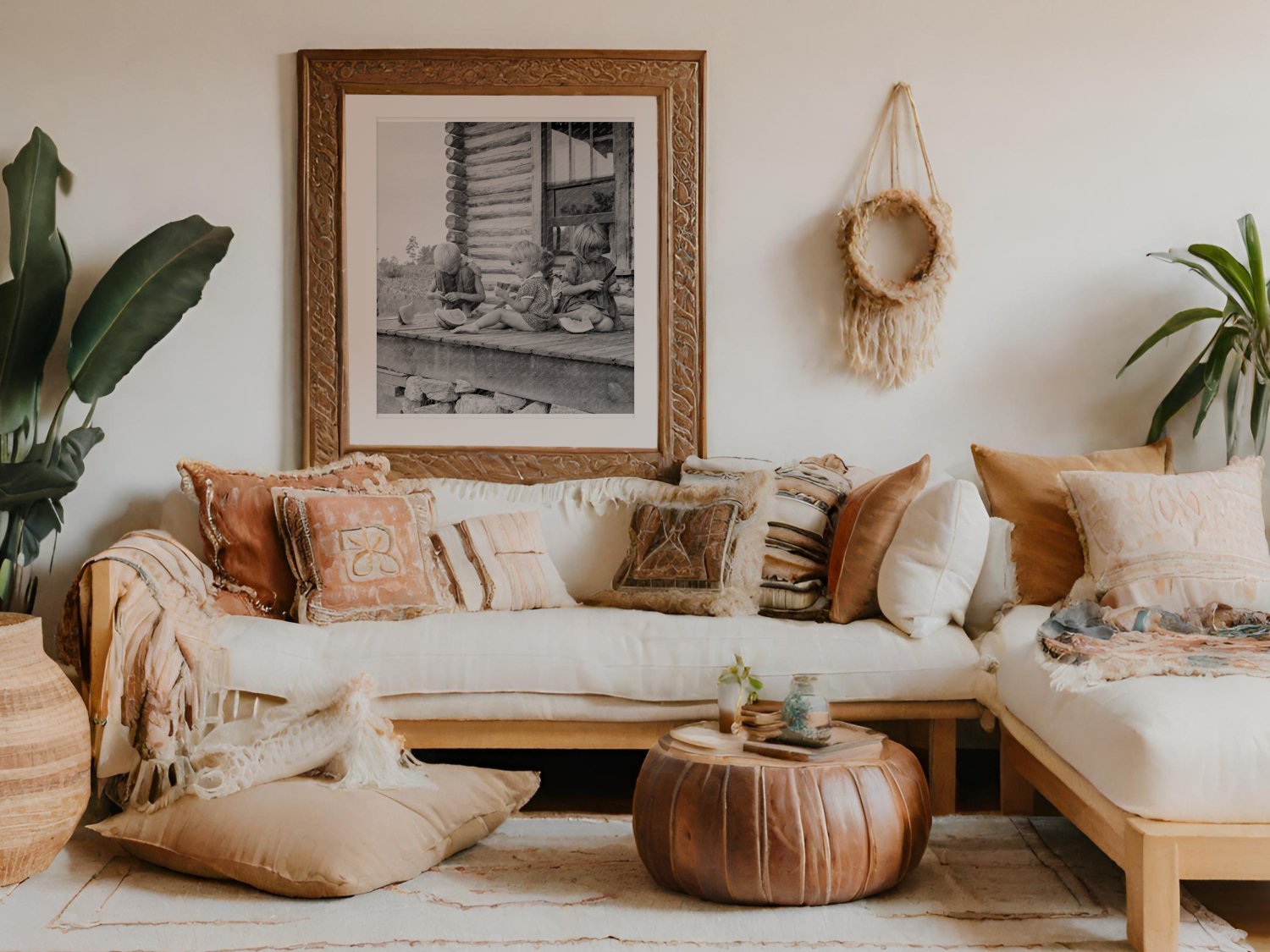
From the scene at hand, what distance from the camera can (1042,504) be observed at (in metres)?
3.32

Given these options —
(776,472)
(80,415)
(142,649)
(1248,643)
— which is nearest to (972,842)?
(1248,643)

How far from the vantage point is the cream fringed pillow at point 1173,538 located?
291 cm

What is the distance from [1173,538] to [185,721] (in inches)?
98.4

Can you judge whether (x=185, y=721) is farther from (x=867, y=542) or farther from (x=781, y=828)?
(x=867, y=542)

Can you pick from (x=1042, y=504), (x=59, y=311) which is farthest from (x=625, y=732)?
(x=59, y=311)

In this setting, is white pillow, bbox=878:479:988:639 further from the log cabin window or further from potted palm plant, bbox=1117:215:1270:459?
the log cabin window

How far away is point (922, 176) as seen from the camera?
12.1 feet

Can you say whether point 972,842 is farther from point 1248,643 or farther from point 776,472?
point 776,472

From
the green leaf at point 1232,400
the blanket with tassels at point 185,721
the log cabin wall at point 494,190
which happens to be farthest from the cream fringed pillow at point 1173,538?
the blanket with tassels at point 185,721

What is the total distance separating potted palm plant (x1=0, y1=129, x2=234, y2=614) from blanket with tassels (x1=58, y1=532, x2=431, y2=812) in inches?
28.4

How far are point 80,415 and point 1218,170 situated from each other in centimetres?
376

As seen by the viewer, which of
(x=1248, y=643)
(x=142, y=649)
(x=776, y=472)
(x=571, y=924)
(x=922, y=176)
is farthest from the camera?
(x=922, y=176)

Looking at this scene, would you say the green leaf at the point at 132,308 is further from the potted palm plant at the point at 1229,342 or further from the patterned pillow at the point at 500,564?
the potted palm plant at the point at 1229,342

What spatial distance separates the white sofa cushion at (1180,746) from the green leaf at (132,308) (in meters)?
2.74
